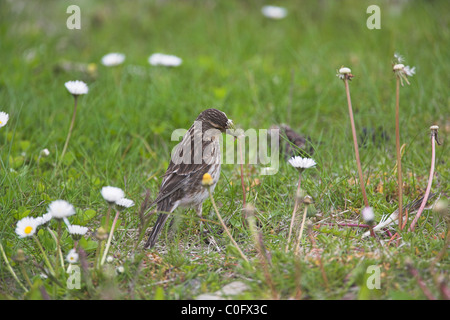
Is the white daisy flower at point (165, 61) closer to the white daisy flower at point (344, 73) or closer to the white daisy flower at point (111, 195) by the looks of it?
the white daisy flower at point (344, 73)

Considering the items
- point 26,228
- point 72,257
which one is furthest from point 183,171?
point 26,228

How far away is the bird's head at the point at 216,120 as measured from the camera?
392cm

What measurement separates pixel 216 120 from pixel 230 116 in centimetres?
174

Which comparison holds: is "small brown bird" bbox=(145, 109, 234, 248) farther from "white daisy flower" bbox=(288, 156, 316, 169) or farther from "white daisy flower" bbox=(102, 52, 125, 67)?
"white daisy flower" bbox=(102, 52, 125, 67)

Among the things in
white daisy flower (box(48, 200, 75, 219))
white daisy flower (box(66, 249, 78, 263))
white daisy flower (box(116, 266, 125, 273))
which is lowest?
white daisy flower (box(116, 266, 125, 273))

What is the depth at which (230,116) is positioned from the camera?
567cm

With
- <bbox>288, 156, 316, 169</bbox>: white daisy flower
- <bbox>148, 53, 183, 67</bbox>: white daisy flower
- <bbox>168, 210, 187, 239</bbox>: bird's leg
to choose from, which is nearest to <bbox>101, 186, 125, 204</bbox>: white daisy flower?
<bbox>168, 210, 187, 239</bbox>: bird's leg

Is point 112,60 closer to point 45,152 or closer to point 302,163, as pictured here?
point 45,152

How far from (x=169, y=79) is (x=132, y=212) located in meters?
2.61

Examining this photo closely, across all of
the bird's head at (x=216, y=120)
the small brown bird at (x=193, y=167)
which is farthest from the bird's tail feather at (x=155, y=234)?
the bird's head at (x=216, y=120)

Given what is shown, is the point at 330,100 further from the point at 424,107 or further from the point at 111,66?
the point at 111,66

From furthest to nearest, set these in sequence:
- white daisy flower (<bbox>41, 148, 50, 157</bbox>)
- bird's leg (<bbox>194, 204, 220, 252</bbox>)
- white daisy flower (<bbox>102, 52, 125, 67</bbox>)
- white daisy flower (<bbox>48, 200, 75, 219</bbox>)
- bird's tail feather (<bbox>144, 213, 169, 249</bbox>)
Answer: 1. white daisy flower (<bbox>102, 52, 125, 67</bbox>)
2. white daisy flower (<bbox>41, 148, 50, 157</bbox>)
3. bird's leg (<bbox>194, 204, 220, 252</bbox>)
4. bird's tail feather (<bbox>144, 213, 169, 249</bbox>)
5. white daisy flower (<bbox>48, 200, 75, 219</bbox>)

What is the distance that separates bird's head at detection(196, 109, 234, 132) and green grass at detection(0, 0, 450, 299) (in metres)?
0.43

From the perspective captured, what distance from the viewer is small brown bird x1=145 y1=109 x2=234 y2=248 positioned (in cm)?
374
